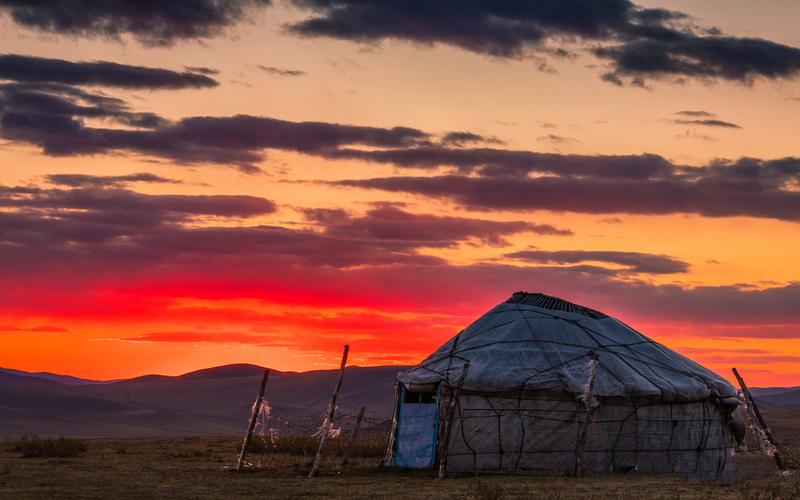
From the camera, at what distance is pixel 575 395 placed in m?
27.7

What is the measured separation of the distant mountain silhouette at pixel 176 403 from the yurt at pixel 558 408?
192 feet

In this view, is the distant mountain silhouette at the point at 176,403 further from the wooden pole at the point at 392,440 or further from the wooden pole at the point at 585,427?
the wooden pole at the point at 585,427

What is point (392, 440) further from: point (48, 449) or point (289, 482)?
point (48, 449)

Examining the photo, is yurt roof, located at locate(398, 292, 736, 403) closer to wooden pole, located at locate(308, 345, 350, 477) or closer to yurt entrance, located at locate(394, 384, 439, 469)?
yurt entrance, located at locate(394, 384, 439, 469)

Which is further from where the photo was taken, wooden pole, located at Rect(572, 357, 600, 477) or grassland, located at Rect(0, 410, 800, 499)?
wooden pole, located at Rect(572, 357, 600, 477)

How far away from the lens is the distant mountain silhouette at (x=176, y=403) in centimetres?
10044

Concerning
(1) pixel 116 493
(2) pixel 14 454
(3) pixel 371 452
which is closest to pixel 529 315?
(3) pixel 371 452

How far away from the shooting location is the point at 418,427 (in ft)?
96.5

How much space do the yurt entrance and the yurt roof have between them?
727 mm

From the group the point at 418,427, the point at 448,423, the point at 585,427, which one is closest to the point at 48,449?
the point at 418,427

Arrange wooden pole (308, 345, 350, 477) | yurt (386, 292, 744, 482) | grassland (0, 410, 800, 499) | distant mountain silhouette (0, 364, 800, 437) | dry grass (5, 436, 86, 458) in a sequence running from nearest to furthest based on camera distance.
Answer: grassland (0, 410, 800, 499), wooden pole (308, 345, 350, 477), yurt (386, 292, 744, 482), dry grass (5, 436, 86, 458), distant mountain silhouette (0, 364, 800, 437)

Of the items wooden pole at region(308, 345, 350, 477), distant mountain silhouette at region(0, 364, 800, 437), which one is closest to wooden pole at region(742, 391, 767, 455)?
wooden pole at region(308, 345, 350, 477)

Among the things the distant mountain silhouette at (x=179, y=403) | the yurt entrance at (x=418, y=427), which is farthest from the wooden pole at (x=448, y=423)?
the distant mountain silhouette at (x=179, y=403)

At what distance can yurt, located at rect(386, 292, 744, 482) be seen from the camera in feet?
91.7
